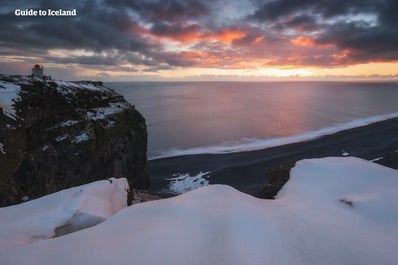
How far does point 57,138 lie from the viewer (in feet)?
57.3

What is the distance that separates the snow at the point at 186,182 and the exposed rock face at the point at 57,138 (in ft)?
20.7

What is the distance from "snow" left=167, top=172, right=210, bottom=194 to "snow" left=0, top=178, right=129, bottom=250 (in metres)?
20.4

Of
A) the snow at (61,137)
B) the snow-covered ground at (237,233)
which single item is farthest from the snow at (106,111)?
the snow-covered ground at (237,233)

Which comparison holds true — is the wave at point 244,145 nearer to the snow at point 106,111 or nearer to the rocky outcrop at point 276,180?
the snow at point 106,111

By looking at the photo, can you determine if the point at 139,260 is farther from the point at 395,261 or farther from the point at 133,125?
the point at 133,125

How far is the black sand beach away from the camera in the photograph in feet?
106

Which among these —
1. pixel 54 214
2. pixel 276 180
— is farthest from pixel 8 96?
pixel 276 180

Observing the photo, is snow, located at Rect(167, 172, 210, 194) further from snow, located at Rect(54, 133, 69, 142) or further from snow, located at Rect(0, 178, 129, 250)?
snow, located at Rect(0, 178, 129, 250)

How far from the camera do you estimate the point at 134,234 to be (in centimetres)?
616

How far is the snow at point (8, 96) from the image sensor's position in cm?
1569

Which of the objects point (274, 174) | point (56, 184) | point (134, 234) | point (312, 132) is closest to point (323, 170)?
point (274, 174)

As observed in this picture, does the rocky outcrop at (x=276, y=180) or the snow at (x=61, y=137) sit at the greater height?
the snow at (x=61, y=137)

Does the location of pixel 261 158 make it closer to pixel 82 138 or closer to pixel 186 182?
pixel 186 182

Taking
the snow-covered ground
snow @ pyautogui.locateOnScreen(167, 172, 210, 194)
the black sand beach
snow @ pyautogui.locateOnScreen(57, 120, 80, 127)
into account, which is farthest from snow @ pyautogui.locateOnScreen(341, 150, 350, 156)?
snow @ pyautogui.locateOnScreen(57, 120, 80, 127)
